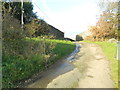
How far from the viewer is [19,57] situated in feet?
18.8

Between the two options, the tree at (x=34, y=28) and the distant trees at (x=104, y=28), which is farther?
the distant trees at (x=104, y=28)

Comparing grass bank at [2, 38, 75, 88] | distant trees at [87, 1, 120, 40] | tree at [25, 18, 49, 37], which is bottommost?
grass bank at [2, 38, 75, 88]

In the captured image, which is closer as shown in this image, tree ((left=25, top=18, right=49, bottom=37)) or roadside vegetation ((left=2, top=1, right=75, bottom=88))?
roadside vegetation ((left=2, top=1, right=75, bottom=88))

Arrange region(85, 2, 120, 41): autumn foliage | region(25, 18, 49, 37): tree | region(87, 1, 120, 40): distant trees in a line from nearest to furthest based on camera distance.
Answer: region(25, 18, 49, 37): tree < region(87, 1, 120, 40): distant trees < region(85, 2, 120, 41): autumn foliage

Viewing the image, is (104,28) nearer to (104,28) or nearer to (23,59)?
(104,28)

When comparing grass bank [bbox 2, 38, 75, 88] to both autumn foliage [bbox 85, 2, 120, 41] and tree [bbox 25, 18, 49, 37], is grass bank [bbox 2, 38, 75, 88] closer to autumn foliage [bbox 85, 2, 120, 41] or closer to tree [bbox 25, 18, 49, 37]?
tree [bbox 25, 18, 49, 37]

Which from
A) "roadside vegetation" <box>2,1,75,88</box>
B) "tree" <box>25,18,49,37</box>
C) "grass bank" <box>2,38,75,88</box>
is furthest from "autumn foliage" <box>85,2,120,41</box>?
"roadside vegetation" <box>2,1,75,88</box>

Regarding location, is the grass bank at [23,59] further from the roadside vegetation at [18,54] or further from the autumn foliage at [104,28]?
the autumn foliage at [104,28]

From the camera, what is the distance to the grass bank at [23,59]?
4254 mm

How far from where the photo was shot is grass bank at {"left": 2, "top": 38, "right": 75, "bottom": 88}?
14.0ft

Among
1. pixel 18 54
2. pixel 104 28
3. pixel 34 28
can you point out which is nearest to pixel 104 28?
pixel 104 28

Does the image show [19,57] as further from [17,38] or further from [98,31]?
[98,31]

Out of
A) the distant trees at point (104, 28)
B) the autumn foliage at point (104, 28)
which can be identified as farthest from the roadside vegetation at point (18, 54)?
the autumn foliage at point (104, 28)

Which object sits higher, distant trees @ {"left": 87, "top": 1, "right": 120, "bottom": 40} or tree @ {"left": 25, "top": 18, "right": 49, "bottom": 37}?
distant trees @ {"left": 87, "top": 1, "right": 120, "bottom": 40}
